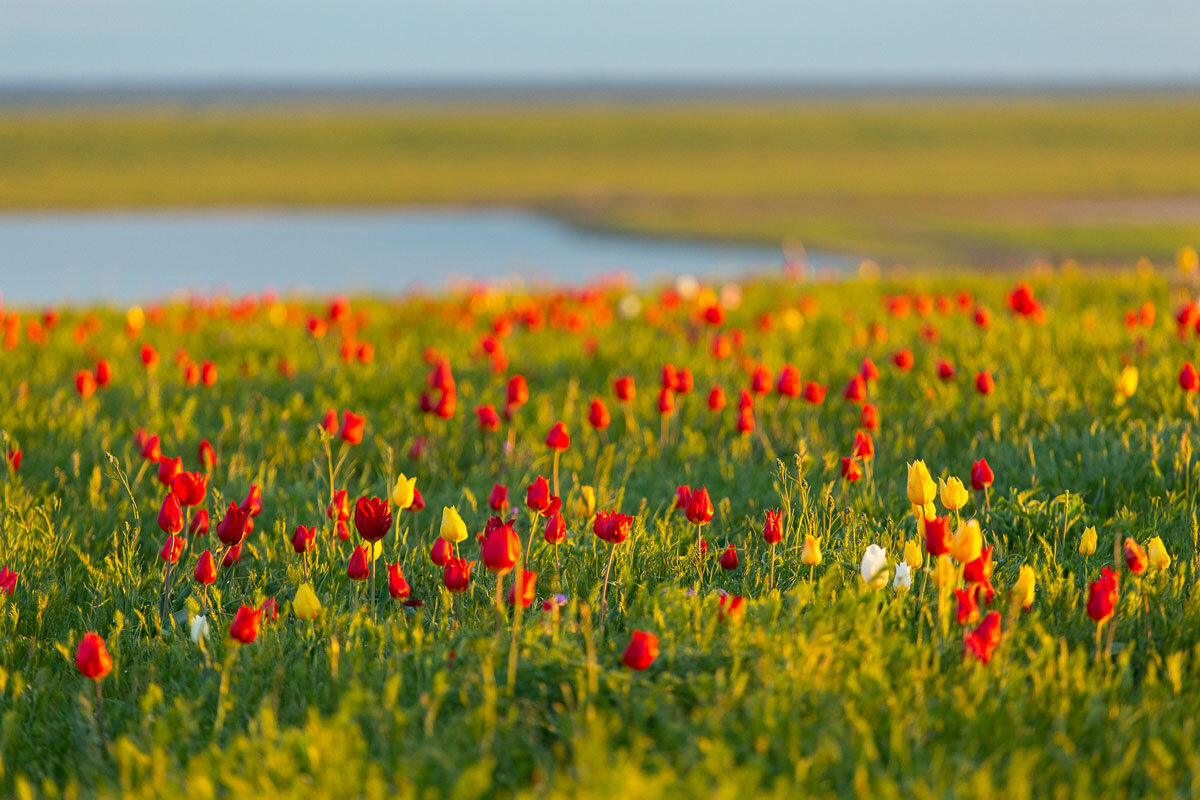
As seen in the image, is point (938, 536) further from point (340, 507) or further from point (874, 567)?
point (340, 507)

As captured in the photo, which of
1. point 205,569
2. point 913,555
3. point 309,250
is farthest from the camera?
point 309,250

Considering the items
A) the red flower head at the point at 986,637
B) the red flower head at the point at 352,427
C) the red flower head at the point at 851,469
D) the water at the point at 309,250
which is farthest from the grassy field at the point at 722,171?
the red flower head at the point at 986,637

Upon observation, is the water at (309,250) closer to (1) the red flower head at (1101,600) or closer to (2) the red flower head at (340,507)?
(2) the red flower head at (340,507)

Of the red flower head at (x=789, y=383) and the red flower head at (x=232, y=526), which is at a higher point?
the red flower head at (x=789, y=383)

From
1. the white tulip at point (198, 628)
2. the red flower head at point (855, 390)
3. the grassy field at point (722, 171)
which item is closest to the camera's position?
the white tulip at point (198, 628)

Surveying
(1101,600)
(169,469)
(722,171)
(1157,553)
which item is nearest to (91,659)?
(169,469)

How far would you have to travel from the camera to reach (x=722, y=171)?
54.0 metres

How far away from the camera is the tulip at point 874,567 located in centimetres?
301

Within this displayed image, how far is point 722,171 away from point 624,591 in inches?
2054

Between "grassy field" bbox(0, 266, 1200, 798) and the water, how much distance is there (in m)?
15.8

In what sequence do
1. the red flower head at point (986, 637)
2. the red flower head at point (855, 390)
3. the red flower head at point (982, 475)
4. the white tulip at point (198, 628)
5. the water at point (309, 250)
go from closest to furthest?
1. the red flower head at point (986, 637)
2. the white tulip at point (198, 628)
3. the red flower head at point (982, 475)
4. the red flower head at point (855, 390)
5. the water at point (309, 250)

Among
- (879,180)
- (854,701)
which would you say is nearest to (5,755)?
(854,701)

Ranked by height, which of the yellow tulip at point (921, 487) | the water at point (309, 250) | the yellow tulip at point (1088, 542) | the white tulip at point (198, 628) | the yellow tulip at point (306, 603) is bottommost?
the water at point (309, 250)

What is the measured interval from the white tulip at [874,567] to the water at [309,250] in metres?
18.3
